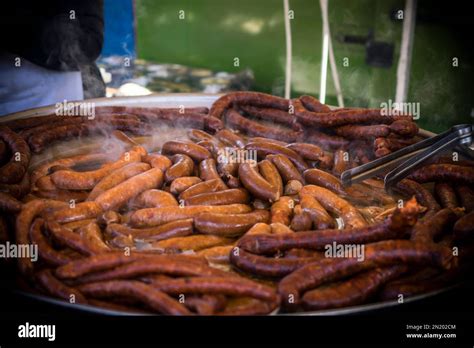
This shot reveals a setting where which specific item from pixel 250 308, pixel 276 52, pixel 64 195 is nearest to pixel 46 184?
pixel 64 195

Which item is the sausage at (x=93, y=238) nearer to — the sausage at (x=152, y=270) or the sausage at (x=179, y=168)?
the sausage at (x=152, y=270)

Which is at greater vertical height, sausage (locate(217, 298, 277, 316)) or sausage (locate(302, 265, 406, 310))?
sausage (locate(302, 265, 406, 310))

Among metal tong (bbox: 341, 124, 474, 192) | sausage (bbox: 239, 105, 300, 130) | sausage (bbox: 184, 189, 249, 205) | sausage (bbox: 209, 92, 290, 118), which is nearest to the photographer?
→ metal tong (bbox: 341, 124, 474, 192)

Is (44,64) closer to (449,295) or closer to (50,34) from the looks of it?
(50,34)

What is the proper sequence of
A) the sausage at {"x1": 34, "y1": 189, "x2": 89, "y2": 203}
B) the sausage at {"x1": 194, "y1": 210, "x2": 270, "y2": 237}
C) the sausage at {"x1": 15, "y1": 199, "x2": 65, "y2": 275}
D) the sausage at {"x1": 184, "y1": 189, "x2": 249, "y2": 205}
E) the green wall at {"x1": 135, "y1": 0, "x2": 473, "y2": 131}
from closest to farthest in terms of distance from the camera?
the sausage at {"x1": 15, "y1": 199, "x2": 65, "y2": 275} < the sausage at {"x1": 194, "y1": 210, "x2": 270, "y2": 237} < the sausage at {"x1": 184, "y1": 189, "x2": 249, "y2": 205} < the sausage at {"x1": 34, "y1": 189, "x2": 89, "y2": 203} < the green wall at {"x1": 135, "y1": 0, "x2": 473, "y2": 131}

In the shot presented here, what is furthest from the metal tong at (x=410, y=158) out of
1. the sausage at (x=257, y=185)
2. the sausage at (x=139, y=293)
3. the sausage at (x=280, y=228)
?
the sausage at (x=139, y=293)

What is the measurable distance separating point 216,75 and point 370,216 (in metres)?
7.00

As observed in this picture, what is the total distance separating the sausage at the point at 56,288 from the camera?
2312 millimetres

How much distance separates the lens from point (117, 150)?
416 centimetres

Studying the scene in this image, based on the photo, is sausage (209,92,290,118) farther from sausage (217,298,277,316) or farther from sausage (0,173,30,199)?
sausage (217,298,277,316)

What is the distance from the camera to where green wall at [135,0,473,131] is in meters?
7.56

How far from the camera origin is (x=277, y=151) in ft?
13.1

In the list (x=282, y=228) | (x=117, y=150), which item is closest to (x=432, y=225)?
(x=282, y=228)

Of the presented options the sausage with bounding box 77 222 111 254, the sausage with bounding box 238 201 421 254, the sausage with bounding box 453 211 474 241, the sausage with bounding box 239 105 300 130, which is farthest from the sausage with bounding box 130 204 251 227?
the sausage with bounding box 239 105 300 130
